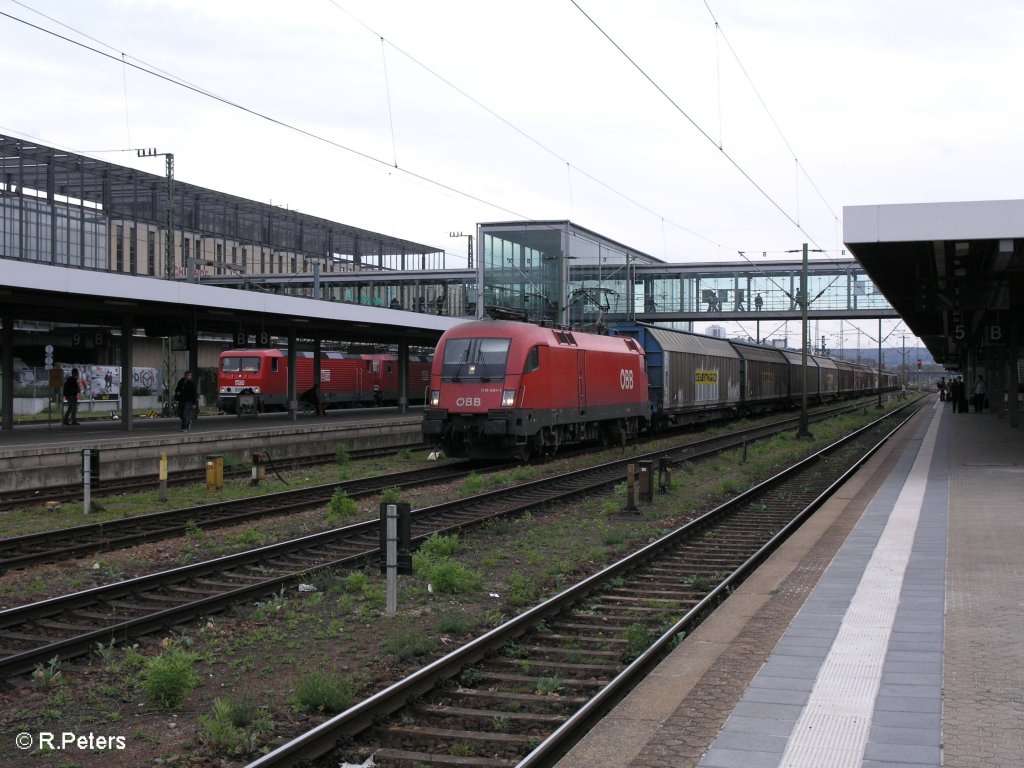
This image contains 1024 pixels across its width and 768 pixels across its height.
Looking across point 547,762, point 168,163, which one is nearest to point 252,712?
point 547,762

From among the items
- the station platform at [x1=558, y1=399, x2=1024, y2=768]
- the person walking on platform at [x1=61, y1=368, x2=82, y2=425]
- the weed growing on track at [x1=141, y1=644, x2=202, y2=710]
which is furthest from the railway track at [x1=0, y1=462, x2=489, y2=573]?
the person walking on platform at [x1=61, y1=368, x2=82, y2=425]

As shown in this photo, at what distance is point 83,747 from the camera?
222 inches

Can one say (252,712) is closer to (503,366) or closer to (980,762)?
(980,762)

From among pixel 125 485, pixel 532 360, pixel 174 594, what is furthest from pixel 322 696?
pixel 532 360

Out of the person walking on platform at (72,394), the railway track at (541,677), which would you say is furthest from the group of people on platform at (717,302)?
the railway track at (541,677)

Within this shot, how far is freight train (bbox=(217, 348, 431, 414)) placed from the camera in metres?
40.8

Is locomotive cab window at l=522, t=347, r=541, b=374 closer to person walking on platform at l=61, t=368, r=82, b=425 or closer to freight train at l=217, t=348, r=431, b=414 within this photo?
person walking on platform at l=61, t=368, r=82, b=425

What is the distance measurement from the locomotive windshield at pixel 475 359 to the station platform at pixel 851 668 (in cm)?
943

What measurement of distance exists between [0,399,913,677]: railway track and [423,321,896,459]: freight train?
238 inches

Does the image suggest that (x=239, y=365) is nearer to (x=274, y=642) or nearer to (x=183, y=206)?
(x=183, y=206)

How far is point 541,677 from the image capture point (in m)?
6.98

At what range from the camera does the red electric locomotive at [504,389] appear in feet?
67.9

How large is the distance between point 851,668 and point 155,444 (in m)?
17.7

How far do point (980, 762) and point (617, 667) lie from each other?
2763 mm
